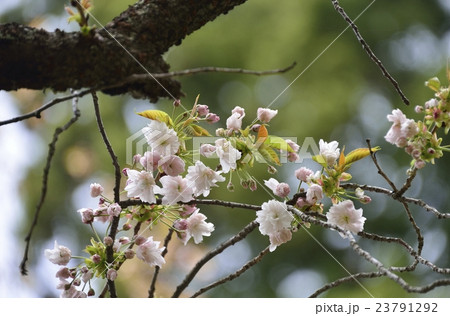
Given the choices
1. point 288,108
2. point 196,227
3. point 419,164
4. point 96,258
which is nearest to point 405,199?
point 419,164

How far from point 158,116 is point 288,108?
1767 mm

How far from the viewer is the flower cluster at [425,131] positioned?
683 millimetres

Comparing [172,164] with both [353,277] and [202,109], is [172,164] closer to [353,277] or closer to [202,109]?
[202,109]

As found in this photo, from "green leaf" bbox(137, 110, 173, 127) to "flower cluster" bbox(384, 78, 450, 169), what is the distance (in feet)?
0.92

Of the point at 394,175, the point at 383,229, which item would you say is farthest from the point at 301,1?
the point at 383,229

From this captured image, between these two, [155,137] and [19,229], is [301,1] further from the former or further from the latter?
[155,137]

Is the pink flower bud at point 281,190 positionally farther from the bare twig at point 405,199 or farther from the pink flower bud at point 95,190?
the pink flower bud at point 95,190

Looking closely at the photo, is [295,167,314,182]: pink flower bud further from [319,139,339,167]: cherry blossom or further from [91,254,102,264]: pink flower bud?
[91,254,102,264]: pink flower bud

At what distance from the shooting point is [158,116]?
0.72 meters

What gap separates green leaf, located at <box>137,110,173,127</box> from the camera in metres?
0.71

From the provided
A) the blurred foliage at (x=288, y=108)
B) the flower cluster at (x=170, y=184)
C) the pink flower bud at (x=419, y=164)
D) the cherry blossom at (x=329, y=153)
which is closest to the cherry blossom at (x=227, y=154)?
the flower cluster at (x=170, y=184)

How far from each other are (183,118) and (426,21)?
7.65ft

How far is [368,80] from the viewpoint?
2.64m

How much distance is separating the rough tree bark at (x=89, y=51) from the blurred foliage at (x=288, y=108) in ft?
4.94
